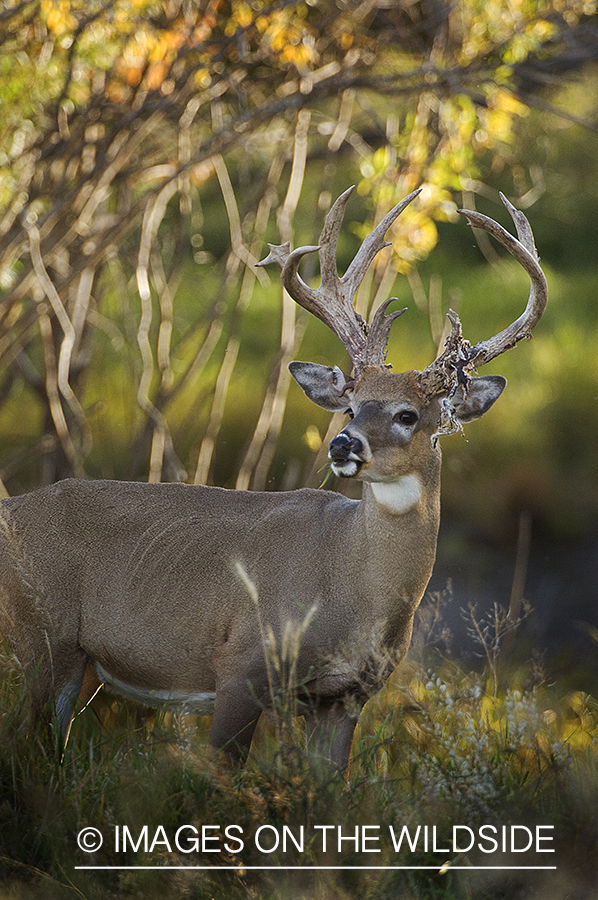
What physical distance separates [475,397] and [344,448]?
647mm

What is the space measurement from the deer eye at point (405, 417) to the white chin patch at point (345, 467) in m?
0.27

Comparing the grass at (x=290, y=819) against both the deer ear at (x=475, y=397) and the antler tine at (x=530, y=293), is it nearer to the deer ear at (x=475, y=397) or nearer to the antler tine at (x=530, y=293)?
the deer ear at (x=475, y=397)

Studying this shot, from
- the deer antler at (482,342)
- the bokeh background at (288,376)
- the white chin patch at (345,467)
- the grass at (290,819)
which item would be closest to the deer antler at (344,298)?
the deer antler at (482,342)

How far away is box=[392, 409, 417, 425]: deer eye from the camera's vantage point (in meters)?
3.42

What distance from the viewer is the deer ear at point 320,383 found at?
3.79m

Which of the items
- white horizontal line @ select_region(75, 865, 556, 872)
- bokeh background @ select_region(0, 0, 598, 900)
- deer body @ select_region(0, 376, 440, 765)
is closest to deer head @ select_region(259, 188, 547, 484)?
deer body @ select_region(0, 376, 440, 765)

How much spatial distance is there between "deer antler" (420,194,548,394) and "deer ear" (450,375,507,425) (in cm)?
7

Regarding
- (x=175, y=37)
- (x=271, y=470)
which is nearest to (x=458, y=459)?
(x=271, y=470)

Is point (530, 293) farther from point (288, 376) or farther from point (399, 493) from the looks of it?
point (288, 376)

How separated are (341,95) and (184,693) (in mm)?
3796

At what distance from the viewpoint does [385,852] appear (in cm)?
278

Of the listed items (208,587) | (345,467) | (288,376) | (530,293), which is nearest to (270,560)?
(208,587)

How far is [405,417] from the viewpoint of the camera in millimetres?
3430

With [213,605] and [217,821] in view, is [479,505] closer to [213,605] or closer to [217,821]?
[213,605]
